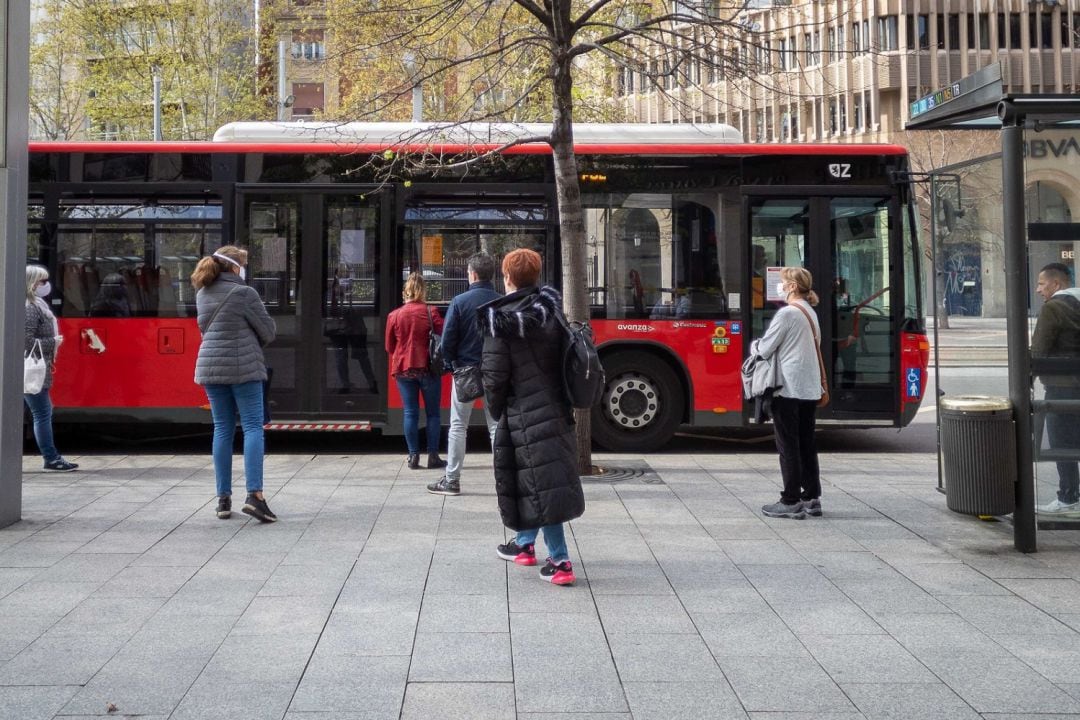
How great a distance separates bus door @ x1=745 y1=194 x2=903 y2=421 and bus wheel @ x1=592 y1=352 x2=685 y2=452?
1.01 meters

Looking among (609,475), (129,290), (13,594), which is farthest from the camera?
(129,290)

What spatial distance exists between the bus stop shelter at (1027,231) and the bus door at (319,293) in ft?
19.9

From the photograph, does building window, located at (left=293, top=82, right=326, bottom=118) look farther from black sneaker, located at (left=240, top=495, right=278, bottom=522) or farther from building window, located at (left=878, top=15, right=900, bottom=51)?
black sneaker, located at (left=240, top=495, right=278, bottom=522)

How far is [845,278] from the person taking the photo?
456 inches

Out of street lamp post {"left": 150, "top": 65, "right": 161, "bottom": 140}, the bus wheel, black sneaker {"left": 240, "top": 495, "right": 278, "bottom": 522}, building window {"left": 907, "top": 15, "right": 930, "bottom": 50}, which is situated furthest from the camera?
building window {"left": 907, "top": 15, "right": 930, "bottom": 50}

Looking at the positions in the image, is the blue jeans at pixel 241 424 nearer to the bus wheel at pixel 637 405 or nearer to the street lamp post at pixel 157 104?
the bus wheel at pixel 637 405

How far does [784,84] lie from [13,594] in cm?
881

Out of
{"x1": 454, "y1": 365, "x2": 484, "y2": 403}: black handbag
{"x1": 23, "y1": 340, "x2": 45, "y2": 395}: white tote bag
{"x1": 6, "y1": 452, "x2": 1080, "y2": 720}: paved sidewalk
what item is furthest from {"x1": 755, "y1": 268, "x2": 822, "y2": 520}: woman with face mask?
{"x1": 23, "y1": 340, "x2": 45, "y2": 395}: white tote bag

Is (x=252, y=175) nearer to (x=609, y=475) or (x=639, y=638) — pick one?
(x=609, y=475)

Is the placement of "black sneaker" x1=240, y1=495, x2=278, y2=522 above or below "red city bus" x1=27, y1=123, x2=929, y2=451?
below

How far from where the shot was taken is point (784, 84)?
11891 millimetres

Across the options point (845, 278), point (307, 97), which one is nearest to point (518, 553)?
point (845, 278)

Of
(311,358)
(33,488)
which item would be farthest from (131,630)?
(311,358)

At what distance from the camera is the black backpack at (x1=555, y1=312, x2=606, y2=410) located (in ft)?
19.9
